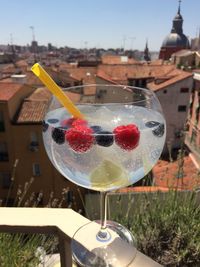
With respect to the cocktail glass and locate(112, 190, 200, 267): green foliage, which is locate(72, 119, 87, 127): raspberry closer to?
the cocktail glass

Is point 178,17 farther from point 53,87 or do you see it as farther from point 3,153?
point 53,87

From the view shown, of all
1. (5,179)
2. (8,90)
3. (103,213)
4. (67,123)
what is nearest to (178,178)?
(103,213)

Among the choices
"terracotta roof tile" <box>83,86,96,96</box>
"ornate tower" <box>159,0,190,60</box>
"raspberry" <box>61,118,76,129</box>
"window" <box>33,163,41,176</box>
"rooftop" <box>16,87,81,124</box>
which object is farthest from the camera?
"ornate tower" <box>159,0,190,60</box>

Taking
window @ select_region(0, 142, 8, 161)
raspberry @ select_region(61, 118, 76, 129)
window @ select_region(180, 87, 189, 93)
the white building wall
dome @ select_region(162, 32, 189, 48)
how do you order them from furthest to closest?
dome @ select_region(162, 32, 189, 48)
window @ select_region(180, 87, 189, 93)
the white building wall
window @ select_region(0, 142, 8, 161)
raspberry @ select_region(61, 118, 76, 129)

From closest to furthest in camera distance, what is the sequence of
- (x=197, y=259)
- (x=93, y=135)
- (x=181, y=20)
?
(x=93, y=135)
(x=197, y=259)
(x=181, y=20)

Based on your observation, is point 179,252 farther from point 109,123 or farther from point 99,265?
point 109,123

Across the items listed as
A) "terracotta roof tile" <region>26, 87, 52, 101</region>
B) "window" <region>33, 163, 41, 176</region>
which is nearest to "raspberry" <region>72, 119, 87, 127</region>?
"window" <region>33, 163, 41, 176</region>

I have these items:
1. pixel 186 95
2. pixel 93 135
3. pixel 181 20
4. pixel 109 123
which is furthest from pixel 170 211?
pixel 181 20

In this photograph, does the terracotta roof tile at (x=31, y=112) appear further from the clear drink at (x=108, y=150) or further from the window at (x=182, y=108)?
the clear drink at (x=108, y=150)
